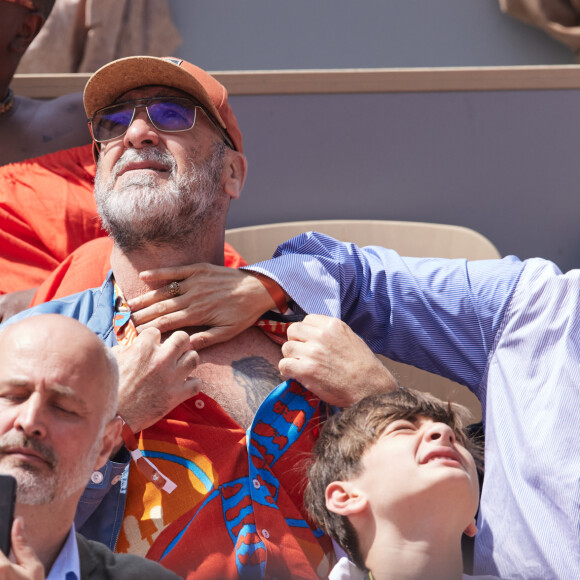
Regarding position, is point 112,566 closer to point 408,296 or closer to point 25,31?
point 408,296

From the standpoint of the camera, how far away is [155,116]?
1.92 metres

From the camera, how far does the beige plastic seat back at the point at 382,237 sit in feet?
8.61

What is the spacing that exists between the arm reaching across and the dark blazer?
0.57m

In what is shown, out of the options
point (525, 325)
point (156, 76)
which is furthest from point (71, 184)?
point (525, 325)

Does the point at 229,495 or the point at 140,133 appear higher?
the point at 140,133

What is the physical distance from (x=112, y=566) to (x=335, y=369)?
65 cm

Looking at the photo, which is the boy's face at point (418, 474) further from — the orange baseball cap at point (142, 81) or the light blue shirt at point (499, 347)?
the orange baseball cap at point (142, 81)

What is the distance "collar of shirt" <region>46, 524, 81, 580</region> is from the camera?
43.5 inches

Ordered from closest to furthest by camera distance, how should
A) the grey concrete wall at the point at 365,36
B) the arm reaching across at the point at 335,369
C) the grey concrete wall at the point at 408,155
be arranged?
1. the arm reaching across at the point at 335,369
2. the grey concrete wall at the point at 408,155
3. the grey concrete wall at the point at 365,36

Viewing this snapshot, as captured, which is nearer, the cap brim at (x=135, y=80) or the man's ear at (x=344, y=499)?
the man's ear at (x=344, y=499)

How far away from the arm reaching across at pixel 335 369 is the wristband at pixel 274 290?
0.17 m

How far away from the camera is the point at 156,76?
6.32ft

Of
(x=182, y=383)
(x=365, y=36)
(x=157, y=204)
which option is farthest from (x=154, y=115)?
(x=365, y=36)

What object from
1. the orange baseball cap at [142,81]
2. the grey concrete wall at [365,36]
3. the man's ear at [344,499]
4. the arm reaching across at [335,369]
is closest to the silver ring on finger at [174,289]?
the arm reaching across at [335,369]
